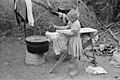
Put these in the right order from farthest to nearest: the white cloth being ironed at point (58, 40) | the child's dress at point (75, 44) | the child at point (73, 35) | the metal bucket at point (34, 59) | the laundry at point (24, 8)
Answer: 1. the laundry at point (24, 8)
2. the metal bucket at point (34, 59)
3. the white cloth being ironed at point (58, 40)
4. the child's dress at point (75, 44)
5. the child at point (73, 35)

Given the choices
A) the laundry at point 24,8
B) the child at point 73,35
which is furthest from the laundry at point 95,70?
the laundry at point 24,8

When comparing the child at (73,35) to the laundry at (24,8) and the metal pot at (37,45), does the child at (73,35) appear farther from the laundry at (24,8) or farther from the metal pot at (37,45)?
the laundry at (24,8)

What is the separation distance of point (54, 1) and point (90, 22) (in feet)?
5.60

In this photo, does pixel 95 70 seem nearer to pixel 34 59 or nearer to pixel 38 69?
pixel 38 69

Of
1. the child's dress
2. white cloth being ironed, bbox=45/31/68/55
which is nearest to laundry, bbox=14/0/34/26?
white cloth being ironed, bbox=45/31/68/55

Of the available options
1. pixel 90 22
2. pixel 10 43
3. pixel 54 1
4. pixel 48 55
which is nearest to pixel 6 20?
pixel 10 43

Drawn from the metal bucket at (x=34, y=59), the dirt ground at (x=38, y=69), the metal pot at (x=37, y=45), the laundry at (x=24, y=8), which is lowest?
the dirt ground at (x=38, y=69)

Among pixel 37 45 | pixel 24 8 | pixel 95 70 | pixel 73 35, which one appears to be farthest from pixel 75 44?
pixel 24 8

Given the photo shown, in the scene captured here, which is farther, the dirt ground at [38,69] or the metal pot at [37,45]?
the metal pot at [37,45]

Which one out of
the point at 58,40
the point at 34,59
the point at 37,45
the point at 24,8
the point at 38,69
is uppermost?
the point at 24,8

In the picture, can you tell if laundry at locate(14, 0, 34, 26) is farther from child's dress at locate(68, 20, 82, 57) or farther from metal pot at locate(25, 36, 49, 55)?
child's dress at locate(68, 20, 82, 57)

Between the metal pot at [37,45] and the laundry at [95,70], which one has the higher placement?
the metal pot at [37,45]

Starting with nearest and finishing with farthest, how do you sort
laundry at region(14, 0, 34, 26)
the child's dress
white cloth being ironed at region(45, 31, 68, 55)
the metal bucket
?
the child's dress, white cloth being ironed at region(45, 31, 68, 55), the metal bucket, laundry at region(14, 0, 34, 26)

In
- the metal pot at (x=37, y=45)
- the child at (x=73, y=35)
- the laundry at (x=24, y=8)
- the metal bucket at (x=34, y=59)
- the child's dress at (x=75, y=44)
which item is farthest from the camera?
the laundry at (x=24, y=8)
